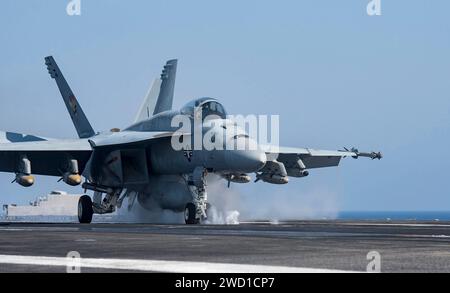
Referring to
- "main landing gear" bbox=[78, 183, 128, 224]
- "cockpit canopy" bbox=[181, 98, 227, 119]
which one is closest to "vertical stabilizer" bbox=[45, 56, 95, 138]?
"main landing gear" bbox=[78, 183, 128, 224]

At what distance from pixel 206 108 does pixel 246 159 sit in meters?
3.48

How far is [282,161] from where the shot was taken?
139 feet

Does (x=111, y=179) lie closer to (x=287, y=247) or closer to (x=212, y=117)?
(x=212, y=117)

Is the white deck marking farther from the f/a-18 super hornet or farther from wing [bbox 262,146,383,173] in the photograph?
wing [bbox 262,146,383,173]

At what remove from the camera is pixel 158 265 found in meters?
11.5

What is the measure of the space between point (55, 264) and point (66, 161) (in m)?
29.9

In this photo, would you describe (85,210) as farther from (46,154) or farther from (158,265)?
(158,265)

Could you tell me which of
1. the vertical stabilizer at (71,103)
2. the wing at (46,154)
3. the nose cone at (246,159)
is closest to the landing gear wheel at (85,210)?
the wing at (46,154)

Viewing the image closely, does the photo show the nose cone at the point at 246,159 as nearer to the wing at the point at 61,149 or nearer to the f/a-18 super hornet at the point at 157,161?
the f/a-18 super hornet at the point at 157,161

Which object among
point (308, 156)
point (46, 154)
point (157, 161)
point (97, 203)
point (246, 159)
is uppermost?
point (308, 156)

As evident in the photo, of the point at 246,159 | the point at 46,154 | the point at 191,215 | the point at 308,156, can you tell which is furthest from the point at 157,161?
the point at 308,156

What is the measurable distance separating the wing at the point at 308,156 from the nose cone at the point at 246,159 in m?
5.44

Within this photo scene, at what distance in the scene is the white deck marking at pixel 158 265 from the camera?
10680 millimetres
